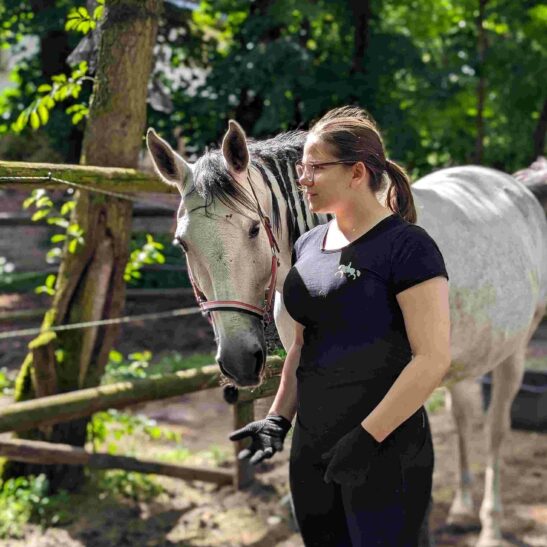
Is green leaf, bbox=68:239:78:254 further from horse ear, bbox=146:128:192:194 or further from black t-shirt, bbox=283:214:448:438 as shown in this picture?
black t-shirt, bbox=283:214:448:438

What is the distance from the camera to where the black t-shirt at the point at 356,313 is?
6.03 ft

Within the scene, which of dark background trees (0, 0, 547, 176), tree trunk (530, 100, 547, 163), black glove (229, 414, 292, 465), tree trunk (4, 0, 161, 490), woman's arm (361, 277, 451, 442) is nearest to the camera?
woman's arm (361, 277, 451, 442)

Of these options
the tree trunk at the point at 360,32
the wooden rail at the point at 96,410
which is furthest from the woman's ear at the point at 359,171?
the tree trunk at the point at 360,32

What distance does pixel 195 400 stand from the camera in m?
7.07

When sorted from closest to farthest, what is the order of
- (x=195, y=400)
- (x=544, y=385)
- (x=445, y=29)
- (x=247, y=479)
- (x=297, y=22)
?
1. (x=247, y=479)
2. (x=544, y=385)
3. (x=195, y=400)
4. (x=297, y=22)
5. (x=445, y=29)

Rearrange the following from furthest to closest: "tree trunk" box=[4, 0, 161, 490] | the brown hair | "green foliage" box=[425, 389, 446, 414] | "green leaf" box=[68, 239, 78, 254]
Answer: "green foliage" box=[425, 389, 446, 414] → "green leaf" box=[68, 239, 78, 254] → "tree trunk" box=[4, 0, 161, 490] → the brown hair

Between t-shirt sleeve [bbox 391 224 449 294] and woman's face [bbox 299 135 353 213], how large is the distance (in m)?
0.20

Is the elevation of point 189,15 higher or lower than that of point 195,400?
higher

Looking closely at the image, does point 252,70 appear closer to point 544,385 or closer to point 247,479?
point 544,385

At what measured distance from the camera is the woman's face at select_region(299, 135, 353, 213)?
1.91 m

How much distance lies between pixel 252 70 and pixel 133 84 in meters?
4.98

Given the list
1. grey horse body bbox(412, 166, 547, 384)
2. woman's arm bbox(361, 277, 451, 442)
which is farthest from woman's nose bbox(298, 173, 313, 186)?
grey horse body bbox(412, 166, 547, 384)

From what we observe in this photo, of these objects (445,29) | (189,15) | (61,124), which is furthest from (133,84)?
(445,29)

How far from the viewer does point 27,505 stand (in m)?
4.29
